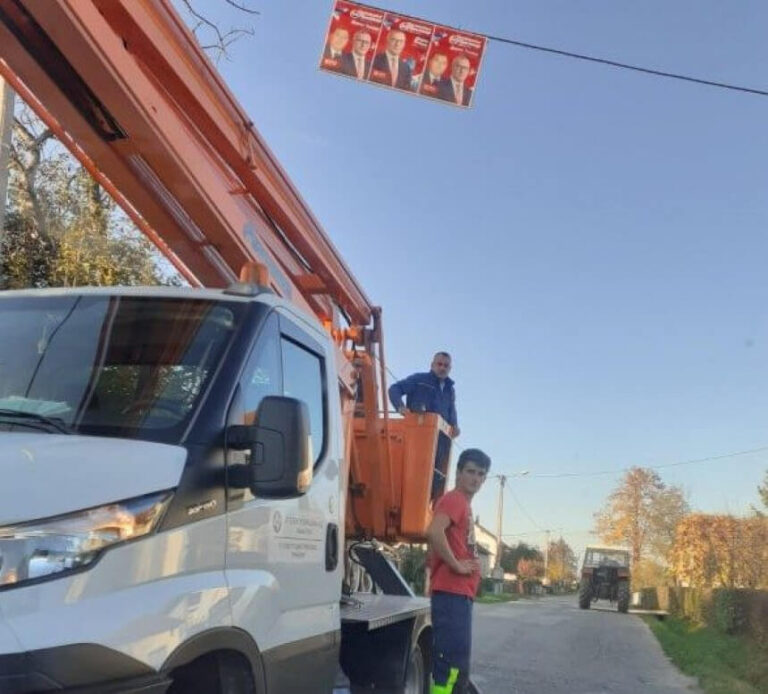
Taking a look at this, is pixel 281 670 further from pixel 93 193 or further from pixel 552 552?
pixel 552 552

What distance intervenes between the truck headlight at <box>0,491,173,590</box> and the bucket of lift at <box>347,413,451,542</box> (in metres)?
3.82

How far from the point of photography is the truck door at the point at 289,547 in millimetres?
3395

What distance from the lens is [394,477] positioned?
23.6 ft

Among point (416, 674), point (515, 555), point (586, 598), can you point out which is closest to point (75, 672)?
point (416, 674)

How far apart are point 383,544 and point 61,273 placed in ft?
20.8

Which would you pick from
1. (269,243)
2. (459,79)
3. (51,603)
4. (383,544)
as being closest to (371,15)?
(459,79)

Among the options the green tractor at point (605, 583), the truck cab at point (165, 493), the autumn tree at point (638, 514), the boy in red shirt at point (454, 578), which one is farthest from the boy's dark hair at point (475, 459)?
the autumn tree at point (638, 514)

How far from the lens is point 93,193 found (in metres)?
12.2

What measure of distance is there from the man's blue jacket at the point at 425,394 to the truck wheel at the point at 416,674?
1.89 meters

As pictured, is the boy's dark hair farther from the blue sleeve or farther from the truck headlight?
the truck headlight

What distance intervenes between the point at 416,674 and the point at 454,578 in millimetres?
850

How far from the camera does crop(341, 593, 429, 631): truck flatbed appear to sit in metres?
5.07

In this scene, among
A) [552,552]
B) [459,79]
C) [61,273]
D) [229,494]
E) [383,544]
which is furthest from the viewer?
[552,552]

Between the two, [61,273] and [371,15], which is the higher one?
[371,15]
